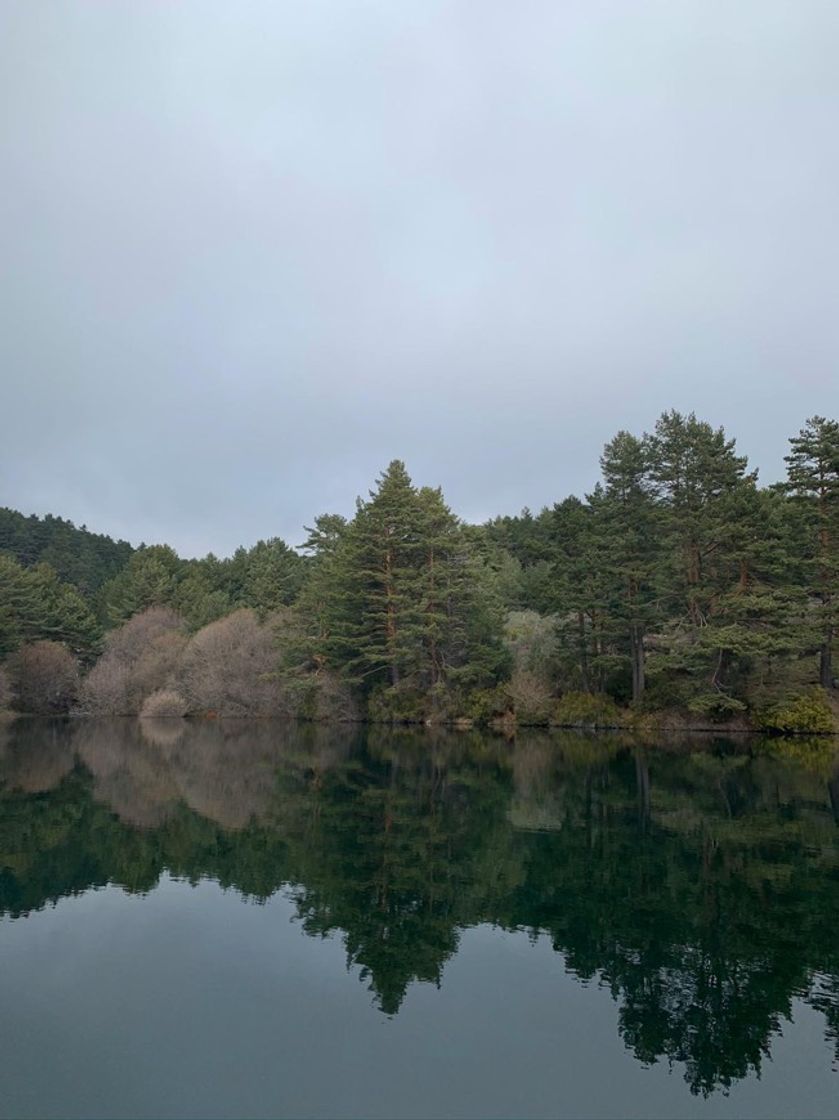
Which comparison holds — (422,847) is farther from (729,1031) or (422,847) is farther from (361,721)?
(361,721)

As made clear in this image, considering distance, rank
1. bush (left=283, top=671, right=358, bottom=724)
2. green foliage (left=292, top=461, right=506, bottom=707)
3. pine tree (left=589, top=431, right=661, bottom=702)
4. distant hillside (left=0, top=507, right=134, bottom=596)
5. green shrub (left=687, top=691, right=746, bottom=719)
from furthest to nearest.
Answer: distant hillside (left=0, top=507, right=134, bottom=596) → bush (left=283, top=671, right=358, bottom=724) → green foliage (left=292, top=461, right=506, bottom=707) → pine tree (left=589, top=431, right=661, bottom=702) → green shrub (left=687, top=691, right=746, bottom=719)

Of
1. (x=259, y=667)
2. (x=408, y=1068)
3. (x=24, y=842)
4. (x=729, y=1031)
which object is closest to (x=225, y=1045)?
(x=408, y=1068)

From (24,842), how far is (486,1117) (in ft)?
40.4

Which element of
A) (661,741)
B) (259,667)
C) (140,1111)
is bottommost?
(140,1111)

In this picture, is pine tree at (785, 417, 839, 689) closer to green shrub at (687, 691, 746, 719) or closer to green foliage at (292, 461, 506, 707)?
green shrub at (687, 691, 746, 719)

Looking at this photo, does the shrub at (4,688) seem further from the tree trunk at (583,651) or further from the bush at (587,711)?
the tree trunk at (583,651)

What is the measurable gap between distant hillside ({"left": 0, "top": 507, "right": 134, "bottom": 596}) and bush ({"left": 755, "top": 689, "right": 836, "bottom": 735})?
226ft

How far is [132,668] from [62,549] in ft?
126

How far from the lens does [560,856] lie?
1409 centimetres

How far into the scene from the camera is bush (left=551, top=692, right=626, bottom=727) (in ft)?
131

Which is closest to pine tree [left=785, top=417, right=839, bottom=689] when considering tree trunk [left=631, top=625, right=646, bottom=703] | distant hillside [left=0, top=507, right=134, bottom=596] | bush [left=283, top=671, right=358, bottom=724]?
tree trunk [left=631, top=625, right=646, bottom=703]

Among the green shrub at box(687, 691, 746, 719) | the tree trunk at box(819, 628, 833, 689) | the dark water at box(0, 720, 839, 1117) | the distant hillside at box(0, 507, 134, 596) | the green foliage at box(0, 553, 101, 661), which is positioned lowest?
the dark water at box(0, 720, 839, 1117)

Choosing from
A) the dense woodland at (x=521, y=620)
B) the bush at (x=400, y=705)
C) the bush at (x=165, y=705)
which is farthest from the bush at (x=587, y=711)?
the bush at (x=165, y=705)

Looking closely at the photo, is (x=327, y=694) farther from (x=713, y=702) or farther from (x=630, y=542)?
(x=713, y=702)
